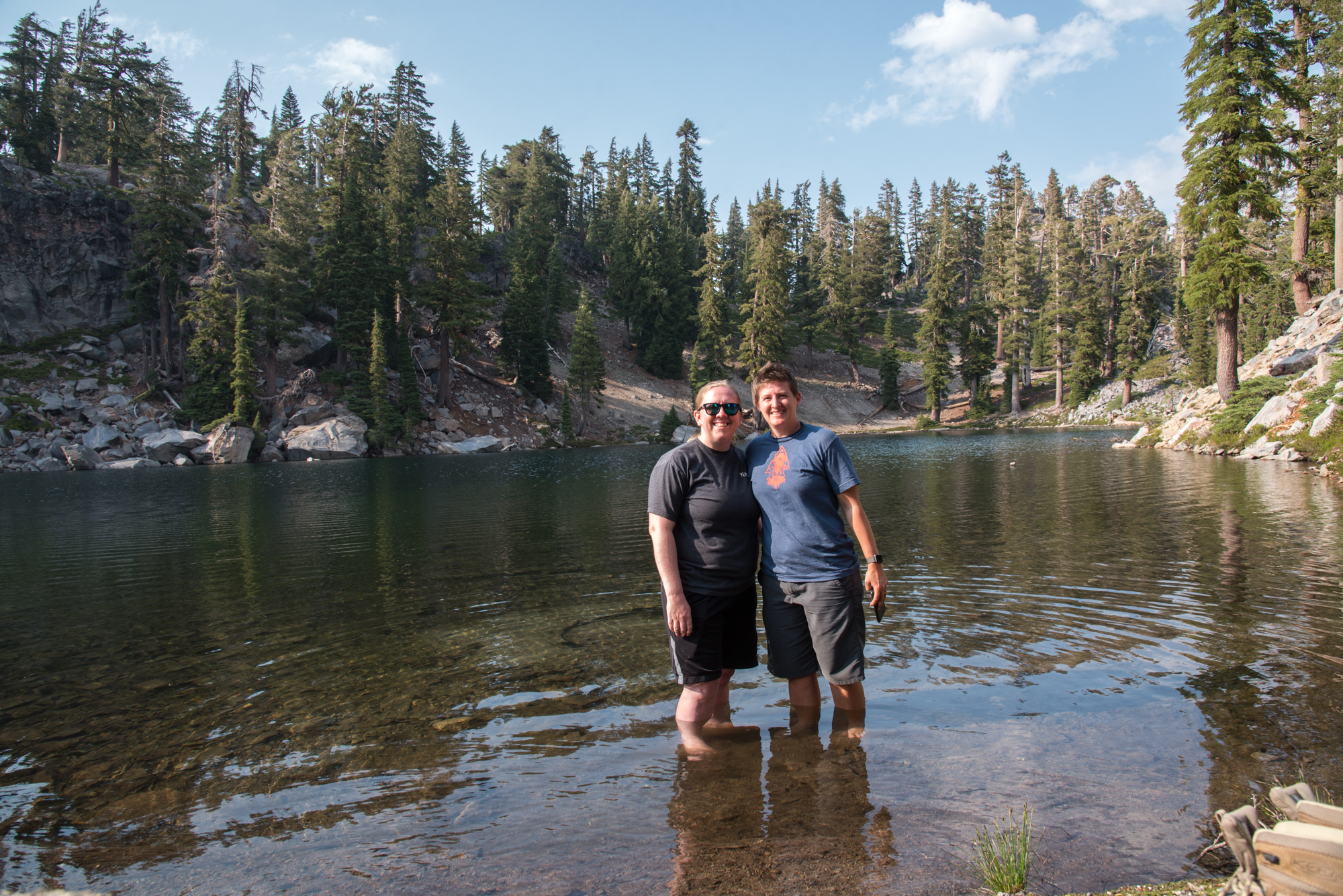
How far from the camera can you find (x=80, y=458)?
40.8 m

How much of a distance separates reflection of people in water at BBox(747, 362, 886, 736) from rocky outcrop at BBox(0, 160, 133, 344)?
2622 inches

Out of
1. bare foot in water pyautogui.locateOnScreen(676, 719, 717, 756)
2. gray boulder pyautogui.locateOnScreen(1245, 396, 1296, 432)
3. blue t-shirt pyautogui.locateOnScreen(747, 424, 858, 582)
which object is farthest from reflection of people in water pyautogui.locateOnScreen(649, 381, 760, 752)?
gray boulder pyautogui.locateOnScreen(1245, 396, 1296, 432)

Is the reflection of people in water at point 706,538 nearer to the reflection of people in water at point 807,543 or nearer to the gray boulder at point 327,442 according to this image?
the reflection of people in water at point 807,543

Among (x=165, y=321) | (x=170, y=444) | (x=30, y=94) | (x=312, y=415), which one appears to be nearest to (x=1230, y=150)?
(x=312, y=415)

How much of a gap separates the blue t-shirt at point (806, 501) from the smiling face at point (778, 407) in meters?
0.09

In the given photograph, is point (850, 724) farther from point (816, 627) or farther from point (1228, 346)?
point (1228, 346)

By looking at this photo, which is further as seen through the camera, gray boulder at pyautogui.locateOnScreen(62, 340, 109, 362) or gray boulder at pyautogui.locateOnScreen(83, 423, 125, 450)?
gray boulder at pyautogui.locateOnScreen(62, 340, 109, 362)

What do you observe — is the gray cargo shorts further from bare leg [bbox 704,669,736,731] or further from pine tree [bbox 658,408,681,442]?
pine tree [bbox 658,408,681,442]

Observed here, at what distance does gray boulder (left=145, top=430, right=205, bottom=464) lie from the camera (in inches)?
1703

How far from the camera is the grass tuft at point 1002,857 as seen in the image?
297 centimetres

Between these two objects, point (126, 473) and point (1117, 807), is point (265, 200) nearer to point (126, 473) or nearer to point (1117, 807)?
point (126, 473)

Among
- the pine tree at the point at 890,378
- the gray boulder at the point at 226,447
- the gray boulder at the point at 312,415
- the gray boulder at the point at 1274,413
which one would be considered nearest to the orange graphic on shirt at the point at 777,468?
the gray boulder at the point at 1274,413

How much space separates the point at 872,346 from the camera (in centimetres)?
8425

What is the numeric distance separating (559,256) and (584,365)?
17.7 meters
